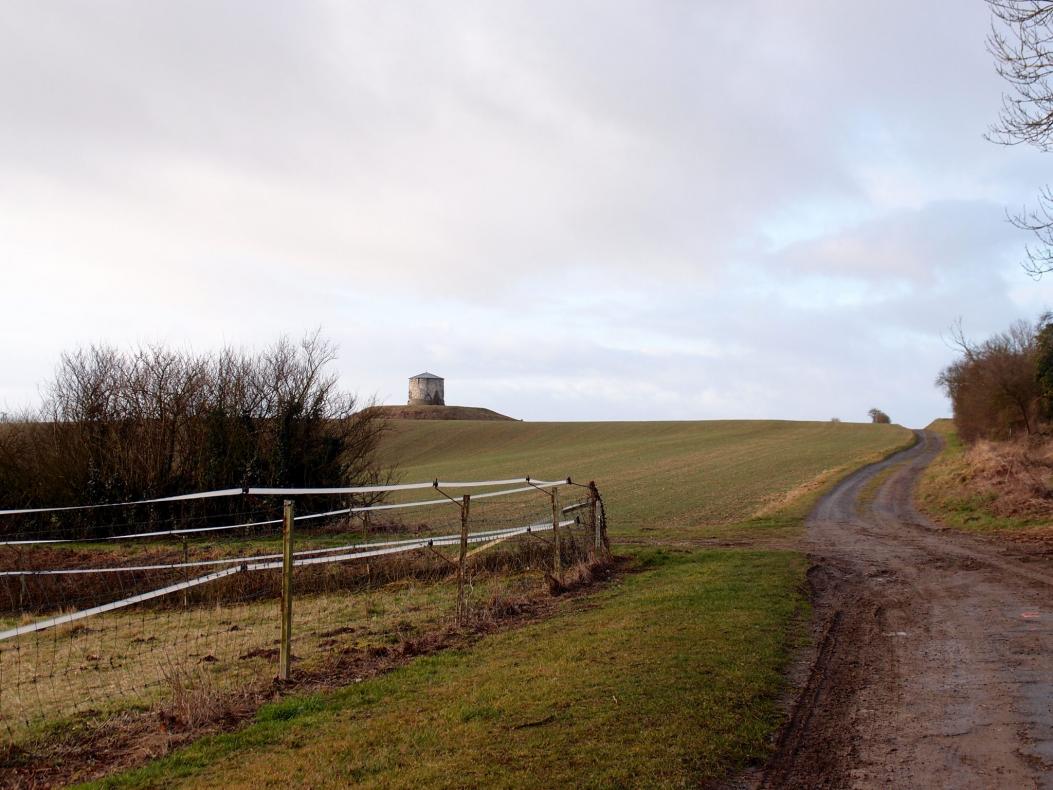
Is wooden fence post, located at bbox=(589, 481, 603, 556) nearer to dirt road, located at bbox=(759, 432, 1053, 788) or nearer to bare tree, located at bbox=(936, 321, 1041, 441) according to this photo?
dirt road, located at bbox=(759, 432, 1053, 788)

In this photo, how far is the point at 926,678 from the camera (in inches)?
302

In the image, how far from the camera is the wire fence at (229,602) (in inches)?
326

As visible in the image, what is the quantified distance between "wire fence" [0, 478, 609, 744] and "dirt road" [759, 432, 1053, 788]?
4373 mm

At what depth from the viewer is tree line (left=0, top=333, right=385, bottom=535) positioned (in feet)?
80.0

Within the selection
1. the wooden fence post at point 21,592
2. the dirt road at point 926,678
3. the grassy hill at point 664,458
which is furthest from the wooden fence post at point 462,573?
the grassy hill at point 664,458

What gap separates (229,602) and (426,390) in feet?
342

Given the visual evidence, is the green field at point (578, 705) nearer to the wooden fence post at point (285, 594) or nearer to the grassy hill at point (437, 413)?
the wooden fence post at point (285, 594)

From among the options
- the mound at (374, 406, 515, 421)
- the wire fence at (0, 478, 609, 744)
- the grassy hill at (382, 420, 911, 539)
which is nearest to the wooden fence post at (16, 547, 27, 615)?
the wire fence at (0, 478, 609, 744)

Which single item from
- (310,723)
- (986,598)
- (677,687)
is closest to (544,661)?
(677,687)

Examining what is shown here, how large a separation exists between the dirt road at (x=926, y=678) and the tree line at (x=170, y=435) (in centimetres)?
1616

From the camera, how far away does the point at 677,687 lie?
701 cm

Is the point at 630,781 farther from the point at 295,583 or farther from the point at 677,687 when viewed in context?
the point at 295,583

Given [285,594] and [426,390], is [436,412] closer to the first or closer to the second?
[426,390]

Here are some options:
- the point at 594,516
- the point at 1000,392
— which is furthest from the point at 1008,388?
the point at 594,516
